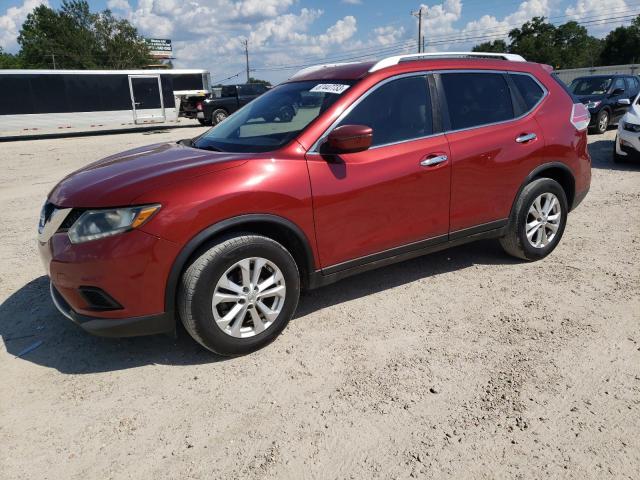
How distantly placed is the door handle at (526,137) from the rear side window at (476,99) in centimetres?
18

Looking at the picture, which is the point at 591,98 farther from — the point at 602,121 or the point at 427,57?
the point at 427,57

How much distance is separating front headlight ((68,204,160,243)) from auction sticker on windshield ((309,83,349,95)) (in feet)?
5.03

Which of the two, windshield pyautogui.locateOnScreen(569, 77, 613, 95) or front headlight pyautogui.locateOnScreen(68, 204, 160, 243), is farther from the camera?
windshield pyautogui.locateOnScreen(569, 77, 613, 95)

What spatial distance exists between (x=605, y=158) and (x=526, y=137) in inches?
282

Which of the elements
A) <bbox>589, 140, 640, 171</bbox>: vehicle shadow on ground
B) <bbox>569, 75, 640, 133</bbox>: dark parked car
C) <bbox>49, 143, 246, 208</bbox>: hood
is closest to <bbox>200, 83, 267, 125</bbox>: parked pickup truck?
<bbox>569, 75, 640, 133</bbox>: dark parked car

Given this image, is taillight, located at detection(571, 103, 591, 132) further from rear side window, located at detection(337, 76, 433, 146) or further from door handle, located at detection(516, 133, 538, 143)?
rear side window, located at detection(337, 76, 433, 146)

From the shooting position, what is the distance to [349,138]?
3164mm

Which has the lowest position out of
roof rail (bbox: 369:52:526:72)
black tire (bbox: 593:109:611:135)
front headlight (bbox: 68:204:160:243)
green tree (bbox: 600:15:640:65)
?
black tire (bbox: 593:109:611:135)

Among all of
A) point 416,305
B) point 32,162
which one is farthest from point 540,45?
point 416,305

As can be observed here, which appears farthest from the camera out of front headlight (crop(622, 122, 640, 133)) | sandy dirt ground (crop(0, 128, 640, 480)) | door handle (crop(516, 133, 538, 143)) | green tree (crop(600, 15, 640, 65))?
green tree (crop(600, 15, 640, 65))

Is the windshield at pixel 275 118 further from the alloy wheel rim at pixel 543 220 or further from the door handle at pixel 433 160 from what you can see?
the alloy wheel rim at pixel 543 220

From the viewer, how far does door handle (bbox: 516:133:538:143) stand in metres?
4.18

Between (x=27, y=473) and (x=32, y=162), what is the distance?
12.6 m

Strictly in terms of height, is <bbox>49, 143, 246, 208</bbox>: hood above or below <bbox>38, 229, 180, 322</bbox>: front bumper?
above
